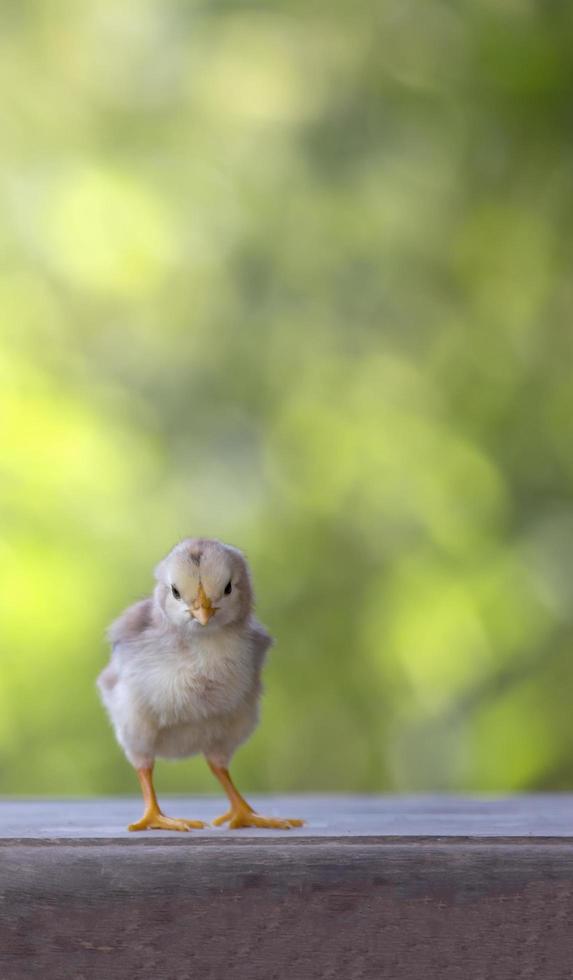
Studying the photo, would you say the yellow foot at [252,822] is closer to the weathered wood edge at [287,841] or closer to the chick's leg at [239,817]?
the chick's leg at [239,817]

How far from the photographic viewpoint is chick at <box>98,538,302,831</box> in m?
1.25

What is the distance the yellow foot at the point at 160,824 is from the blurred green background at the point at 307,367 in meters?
2.69

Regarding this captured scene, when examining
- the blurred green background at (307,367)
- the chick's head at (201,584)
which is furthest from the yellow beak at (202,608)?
the blurred green background at (307,367)

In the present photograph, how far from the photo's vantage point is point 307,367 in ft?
14.1

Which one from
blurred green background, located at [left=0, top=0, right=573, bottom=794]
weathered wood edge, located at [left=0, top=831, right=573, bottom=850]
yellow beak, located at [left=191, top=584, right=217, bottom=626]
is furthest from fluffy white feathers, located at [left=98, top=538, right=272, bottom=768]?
blurred green background, located at [left=0, top=0, right=573, bottom=794]

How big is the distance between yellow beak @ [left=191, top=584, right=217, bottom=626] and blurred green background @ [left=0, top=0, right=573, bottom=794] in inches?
107

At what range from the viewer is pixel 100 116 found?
14.4 ft

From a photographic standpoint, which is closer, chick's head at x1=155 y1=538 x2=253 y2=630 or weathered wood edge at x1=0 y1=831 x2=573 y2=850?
weathered wood edge at x1=0 y1=831 x2=573 y2=850

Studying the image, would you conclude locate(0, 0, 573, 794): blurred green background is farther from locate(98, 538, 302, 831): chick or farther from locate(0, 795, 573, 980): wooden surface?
locate(0, 795, 573, 980): wooden surface

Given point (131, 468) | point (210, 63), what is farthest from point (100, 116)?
point (131, 468)

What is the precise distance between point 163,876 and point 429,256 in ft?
11.4

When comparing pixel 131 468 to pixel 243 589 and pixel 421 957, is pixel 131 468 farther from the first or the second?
pixel 421 957

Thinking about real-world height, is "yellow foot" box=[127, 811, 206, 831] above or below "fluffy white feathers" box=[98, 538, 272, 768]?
below

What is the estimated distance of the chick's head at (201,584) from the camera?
124 cm
